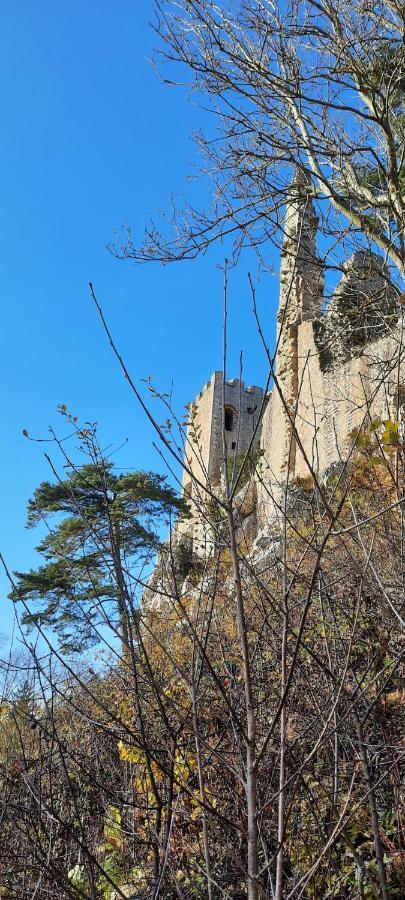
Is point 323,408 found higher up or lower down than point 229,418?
lower down

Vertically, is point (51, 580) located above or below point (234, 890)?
above

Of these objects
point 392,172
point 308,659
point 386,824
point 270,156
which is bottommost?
point 386,824

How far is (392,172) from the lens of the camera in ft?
→ 13.1

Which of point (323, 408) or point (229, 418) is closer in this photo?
point (323, 408)

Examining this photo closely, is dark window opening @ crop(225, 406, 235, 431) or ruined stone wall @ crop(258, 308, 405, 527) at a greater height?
dark window opening @ crop(225, 406, 235, 431)

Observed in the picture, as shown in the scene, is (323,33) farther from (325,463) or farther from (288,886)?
(325,463)

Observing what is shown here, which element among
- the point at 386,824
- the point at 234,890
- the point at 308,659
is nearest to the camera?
the point at 234,890

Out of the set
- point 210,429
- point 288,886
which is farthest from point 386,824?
point 210,429

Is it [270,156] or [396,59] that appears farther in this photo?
[270,156]

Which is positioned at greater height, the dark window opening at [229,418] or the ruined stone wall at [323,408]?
the dark window opening at [229,418]

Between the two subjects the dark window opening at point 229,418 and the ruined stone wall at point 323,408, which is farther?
the dark window opening at point 229,418

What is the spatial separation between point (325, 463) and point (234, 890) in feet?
36.2

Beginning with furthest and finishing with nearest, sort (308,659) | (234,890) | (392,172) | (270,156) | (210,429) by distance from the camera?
(210,429), (270,156), (392,172), (308,659), (234,890)

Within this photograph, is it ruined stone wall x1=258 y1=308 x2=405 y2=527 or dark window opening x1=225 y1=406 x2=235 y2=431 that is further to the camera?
dark window opening x1=225 y1=406 x2=235 y2=431
